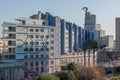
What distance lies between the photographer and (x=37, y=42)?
72875 mm

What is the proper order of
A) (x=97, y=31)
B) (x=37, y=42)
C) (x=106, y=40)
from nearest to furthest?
(x=37, y=42), (x=97, y=31), (x=106, y=40)

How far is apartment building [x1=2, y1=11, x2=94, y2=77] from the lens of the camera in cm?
6775

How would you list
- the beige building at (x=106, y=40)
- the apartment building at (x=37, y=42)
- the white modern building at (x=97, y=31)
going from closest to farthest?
the apartment building at (x=37, y=42) < the white modern building at (x=97, y=31) < the beige building at (x=106, y=40)

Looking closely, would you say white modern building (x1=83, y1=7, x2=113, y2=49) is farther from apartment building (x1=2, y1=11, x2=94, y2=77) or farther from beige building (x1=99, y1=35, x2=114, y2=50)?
apartment building (x1=2, y1=11, x2=94, y2=77)

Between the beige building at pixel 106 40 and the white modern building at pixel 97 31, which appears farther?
the beige building at pixel 106 40

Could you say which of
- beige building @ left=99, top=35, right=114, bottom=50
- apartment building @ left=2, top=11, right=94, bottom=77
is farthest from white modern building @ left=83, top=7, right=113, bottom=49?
apartment building @ left=2, top=11, right=94, bottom=77

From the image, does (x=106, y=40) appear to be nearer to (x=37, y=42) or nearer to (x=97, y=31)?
(x=97, y=31)

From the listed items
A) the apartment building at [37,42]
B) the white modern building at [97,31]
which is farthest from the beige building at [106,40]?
the apartment building at [37,42]

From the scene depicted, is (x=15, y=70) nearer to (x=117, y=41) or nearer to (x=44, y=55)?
(x=44, y=55)

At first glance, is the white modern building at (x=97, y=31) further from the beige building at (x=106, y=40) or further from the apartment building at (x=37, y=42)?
the apartment building at (x=37, y=42)

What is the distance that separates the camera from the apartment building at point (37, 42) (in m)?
67.8

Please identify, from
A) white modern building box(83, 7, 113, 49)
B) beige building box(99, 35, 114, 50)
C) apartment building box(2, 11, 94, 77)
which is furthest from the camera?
beige building box(99, 35, 114, 50)

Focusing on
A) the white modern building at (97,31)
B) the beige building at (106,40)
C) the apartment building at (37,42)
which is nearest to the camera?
the apartment building at (37,42)

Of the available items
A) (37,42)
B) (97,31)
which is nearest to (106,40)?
(97,31)
